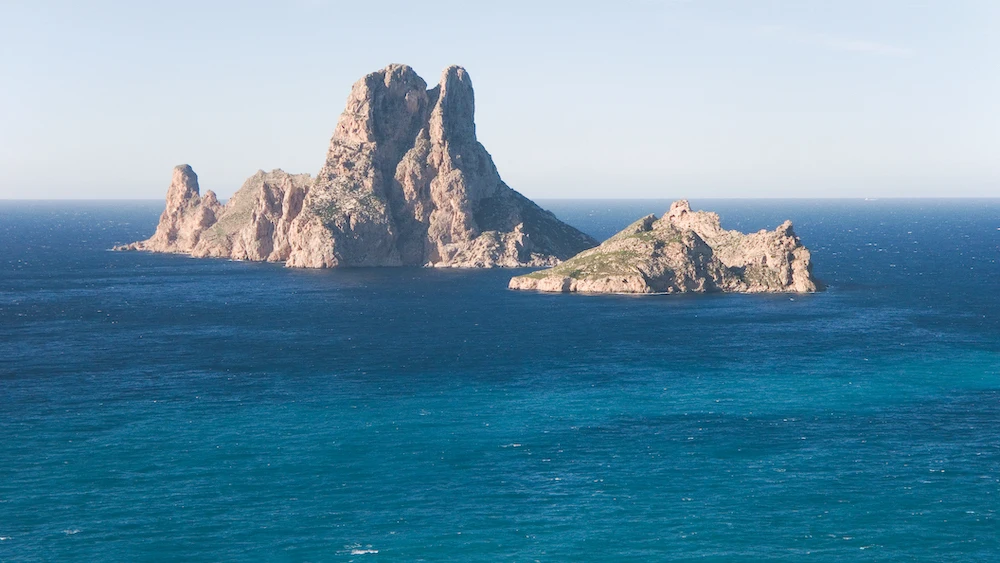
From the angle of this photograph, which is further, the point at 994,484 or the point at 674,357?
the point at 674,357

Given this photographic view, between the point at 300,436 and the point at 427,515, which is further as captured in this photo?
the point at 300,436

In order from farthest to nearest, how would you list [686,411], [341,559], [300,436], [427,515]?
1. [686,411]
2. [300,436]
3. [427,515]
4. [341,559]

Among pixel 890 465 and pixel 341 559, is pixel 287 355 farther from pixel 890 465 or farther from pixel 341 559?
pixel 890 465

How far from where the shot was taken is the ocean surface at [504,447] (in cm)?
8025

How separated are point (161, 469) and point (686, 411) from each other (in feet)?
200

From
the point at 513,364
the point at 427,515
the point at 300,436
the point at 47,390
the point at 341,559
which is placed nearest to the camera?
the point at 341,559

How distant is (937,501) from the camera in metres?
87.7

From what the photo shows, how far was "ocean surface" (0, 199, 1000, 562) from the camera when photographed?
80.2 meters

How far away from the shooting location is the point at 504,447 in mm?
103500

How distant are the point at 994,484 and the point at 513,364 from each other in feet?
235

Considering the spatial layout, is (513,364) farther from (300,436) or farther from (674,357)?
(300,436)

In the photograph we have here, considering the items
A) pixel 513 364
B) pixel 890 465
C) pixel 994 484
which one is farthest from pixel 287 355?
pixel 994 484

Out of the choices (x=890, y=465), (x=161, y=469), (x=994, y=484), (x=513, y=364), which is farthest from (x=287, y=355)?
(x=994, y=484)

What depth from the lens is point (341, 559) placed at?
76.9m
